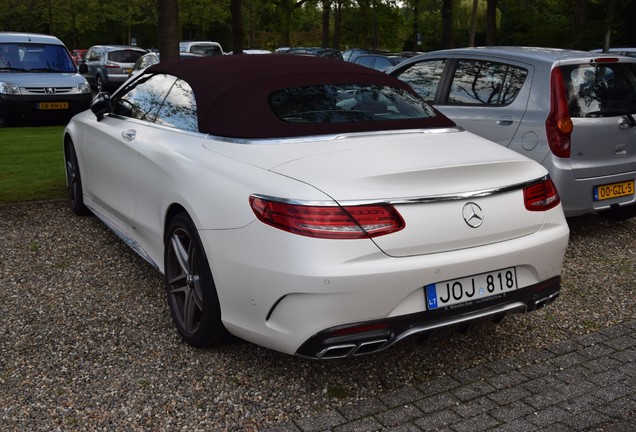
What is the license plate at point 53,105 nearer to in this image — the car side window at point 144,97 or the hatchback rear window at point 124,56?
the car side window at point 144,97

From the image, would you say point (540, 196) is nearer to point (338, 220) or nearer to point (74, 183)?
point (338, 220)

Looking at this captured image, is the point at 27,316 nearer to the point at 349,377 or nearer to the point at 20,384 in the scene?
the point at 20,384

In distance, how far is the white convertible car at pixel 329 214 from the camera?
10.2ft

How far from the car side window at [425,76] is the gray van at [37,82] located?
8646mm

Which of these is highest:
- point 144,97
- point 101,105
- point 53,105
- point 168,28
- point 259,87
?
point 168,28

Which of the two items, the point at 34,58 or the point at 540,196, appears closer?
the point at 540,196

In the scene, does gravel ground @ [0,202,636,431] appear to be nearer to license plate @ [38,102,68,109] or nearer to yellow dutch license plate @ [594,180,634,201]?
yellow dutch license plate @ [594,180,634,201]

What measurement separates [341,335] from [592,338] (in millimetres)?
1839

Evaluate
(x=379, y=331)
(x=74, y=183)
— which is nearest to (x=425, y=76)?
(x=74, y=183)

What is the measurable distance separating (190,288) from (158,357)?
41 cm

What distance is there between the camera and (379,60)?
64.2 ft

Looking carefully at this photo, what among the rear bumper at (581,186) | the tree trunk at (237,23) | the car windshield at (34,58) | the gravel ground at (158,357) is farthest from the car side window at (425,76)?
the car windshield at (34,58)

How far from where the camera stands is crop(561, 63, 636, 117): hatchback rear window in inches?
232

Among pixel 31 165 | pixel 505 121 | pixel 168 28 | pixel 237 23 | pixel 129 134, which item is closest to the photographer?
pixel 129 134
